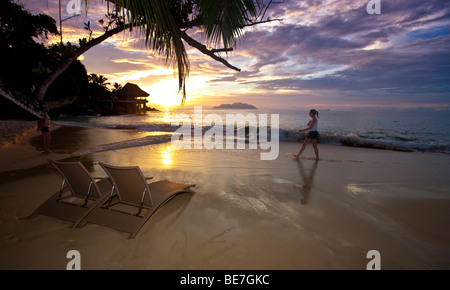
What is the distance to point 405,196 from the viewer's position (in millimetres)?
5438

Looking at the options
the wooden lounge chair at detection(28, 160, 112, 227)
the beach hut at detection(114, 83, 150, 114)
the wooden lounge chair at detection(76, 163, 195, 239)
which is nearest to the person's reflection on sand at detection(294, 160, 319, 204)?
the wooden lounge chair at detection(76, 163, 195, 239)

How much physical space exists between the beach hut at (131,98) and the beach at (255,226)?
44.4m

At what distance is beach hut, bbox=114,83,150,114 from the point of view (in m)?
48.2

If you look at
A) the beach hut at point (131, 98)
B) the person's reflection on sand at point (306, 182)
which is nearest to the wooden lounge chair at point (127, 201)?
the person's reflection on sand at point (306, 182)

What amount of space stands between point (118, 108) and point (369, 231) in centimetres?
5702

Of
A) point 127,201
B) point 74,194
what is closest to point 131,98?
point 74,194

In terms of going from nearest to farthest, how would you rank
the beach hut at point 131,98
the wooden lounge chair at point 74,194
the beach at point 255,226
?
the beach at point 255,226
the wooden lounge chair at point 74,194
the beach hut at point 131,98

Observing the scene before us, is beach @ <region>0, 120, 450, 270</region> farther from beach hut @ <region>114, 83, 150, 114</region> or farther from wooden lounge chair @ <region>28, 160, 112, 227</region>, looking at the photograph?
beach hut @ <region>114, 83, 150, 114</region>

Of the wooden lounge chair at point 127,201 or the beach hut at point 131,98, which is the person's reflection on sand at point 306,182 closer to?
the wooden lounge chair at point 127,201

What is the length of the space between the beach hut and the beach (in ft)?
146

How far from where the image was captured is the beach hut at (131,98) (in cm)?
4825

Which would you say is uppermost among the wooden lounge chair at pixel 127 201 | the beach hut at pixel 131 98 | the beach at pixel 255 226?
the beach hut at pixel 131 98
